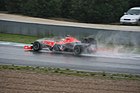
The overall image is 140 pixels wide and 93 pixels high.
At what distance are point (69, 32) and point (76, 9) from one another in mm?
8288

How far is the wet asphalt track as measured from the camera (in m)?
14.3

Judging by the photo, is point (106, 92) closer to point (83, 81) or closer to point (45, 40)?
point (83, 81)

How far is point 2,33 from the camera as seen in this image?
24594mm

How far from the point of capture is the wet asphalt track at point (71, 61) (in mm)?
14332

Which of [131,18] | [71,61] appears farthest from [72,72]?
[131,18]

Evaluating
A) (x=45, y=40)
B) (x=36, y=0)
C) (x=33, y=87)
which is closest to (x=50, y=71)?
(x=33, y=87)

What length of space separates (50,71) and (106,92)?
341cm

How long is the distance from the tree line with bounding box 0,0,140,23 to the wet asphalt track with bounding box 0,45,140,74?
13.4 meters

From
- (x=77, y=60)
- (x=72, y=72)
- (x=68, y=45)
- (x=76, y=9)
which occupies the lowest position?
(x=77, y=60)

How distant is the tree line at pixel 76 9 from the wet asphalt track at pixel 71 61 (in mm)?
13404

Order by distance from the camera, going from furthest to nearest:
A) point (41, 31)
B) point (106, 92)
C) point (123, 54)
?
point (41, 31) < point (123, 54) < point (106, 92)

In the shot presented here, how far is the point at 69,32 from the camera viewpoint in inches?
909

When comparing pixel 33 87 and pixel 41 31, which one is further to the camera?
pixel 41 31

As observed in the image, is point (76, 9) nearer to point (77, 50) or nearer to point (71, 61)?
point (77, 50)
